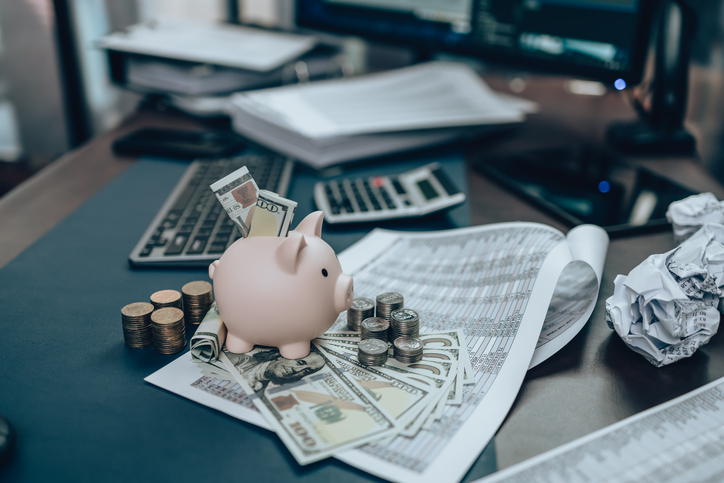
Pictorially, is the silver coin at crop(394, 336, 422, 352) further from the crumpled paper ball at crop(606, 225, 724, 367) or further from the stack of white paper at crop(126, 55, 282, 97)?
the stack of white paper at crop(126, 55, 282, 97)

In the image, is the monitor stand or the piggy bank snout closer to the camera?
the piggy bank snout

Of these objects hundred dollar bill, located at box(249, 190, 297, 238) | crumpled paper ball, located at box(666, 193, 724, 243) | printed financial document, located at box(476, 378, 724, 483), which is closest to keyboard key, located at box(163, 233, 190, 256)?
hundred dollar bill, located at box(249, 190, 297, 238)

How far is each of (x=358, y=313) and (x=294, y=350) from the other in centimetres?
8

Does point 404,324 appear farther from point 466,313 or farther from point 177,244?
point 177,244

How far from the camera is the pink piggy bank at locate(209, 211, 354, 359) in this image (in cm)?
45

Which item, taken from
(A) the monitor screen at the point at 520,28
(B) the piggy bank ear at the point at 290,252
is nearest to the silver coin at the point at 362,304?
(B) the piggy bank ear at the point at 290,252

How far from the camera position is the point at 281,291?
45 centimetres

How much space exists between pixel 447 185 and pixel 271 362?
0.41 metres

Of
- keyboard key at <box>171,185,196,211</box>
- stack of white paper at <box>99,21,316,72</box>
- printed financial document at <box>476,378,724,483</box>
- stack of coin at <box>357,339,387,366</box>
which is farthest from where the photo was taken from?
stack of white paper at <box>99,21,316,72</box>

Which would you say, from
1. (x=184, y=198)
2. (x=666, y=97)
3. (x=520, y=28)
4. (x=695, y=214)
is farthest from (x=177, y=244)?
(x=666, y=97)

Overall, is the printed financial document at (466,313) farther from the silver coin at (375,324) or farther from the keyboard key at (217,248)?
the keyboard key at (217,248)

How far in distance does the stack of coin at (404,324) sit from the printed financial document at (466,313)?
0.09 ft

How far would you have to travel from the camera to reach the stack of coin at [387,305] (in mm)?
530

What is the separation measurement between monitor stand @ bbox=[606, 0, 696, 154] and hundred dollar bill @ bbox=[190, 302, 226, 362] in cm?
85
